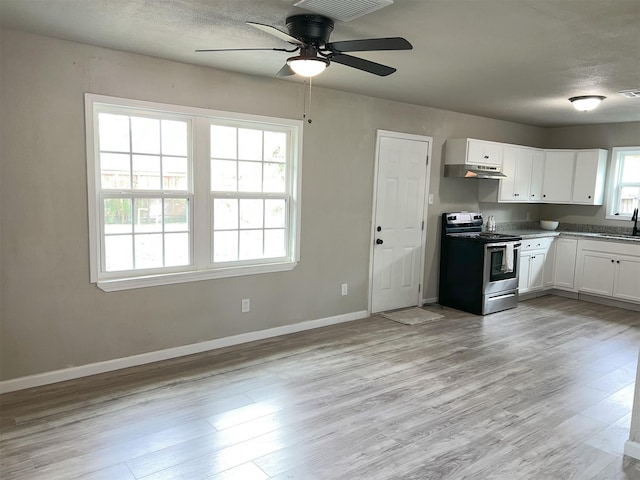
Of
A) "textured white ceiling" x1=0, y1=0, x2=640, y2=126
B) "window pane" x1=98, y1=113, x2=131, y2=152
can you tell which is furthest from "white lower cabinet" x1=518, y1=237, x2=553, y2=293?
"window pane" x1=98, y1=113, x2=131, y2=152

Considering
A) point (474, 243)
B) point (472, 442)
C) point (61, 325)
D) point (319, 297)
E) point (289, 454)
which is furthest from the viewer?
point (474, 243)

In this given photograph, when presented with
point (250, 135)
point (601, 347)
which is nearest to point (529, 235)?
point (601, 347)

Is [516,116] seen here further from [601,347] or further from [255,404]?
[255,404]

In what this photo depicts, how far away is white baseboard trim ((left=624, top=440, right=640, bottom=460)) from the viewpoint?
255 centimetres

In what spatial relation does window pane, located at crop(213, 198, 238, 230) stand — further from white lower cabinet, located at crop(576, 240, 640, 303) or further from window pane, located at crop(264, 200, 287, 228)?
white lower cabinet, located at crop(576, 240, 640, 303)

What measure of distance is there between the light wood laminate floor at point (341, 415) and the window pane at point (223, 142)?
1.76 m

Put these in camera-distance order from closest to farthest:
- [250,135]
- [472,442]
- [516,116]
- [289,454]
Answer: [289,454], [472,442], [250,135], [516,116]

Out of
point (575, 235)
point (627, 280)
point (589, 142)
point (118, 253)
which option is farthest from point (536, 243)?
point (118, 253)

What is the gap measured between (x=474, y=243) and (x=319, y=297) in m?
2.05

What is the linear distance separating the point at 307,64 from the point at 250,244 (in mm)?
2059

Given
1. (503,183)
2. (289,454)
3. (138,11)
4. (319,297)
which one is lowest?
(289,454)

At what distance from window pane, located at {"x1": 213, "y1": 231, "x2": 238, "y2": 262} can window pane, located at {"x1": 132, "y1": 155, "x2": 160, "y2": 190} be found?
695mm

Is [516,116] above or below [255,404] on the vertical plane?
above

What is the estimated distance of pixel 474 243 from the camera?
540 cm
